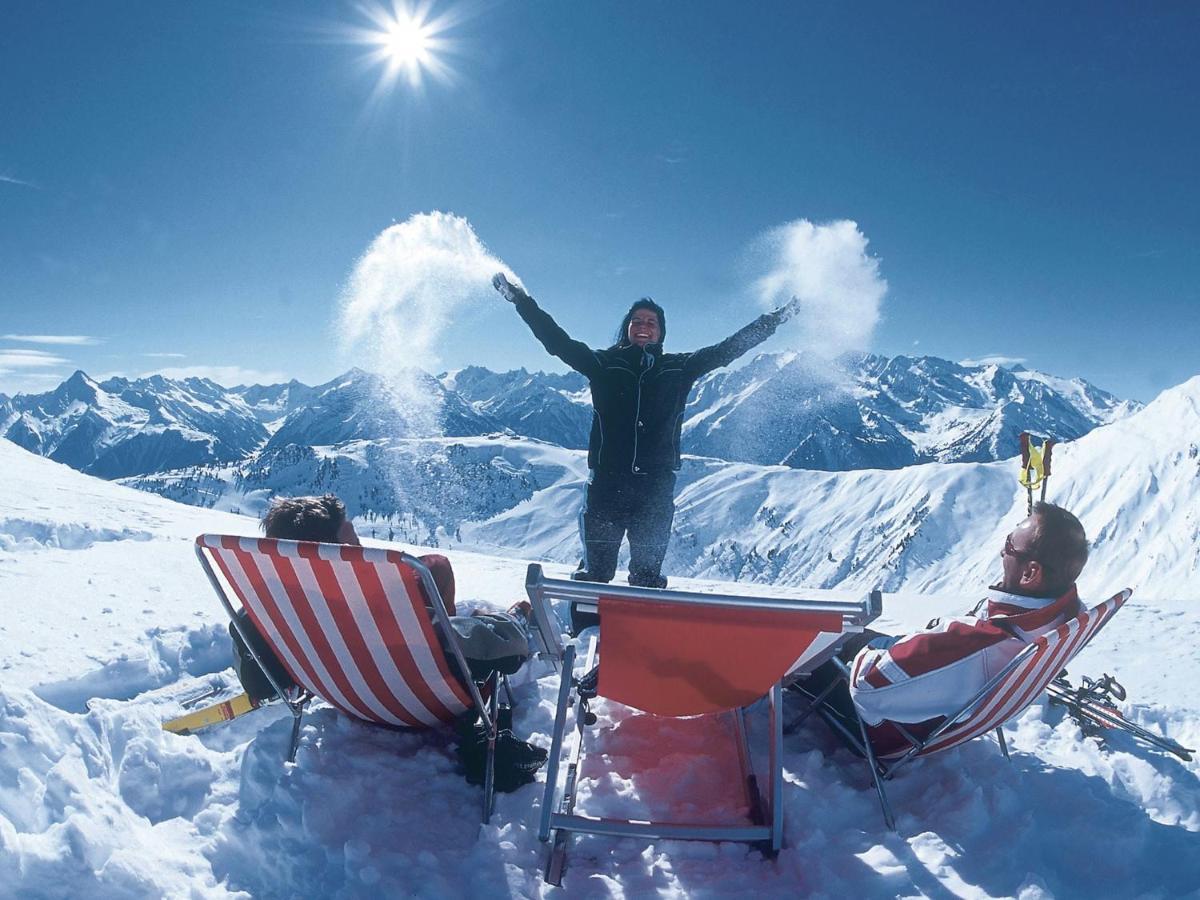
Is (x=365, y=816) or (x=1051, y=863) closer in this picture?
(x=1051, y=863)

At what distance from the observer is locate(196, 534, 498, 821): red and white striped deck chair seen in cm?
306

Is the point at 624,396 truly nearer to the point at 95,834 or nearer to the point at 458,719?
the point at 458,719

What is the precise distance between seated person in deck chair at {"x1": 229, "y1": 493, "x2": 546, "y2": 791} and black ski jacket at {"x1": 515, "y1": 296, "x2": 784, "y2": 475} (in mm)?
2100

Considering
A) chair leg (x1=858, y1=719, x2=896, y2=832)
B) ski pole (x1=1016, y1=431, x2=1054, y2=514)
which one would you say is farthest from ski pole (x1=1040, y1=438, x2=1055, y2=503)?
chair leg (x1=858, y1=719, x2=896, y2=832)

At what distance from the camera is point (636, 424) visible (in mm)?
5523

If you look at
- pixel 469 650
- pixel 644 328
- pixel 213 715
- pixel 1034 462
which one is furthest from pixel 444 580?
pixel 1034 462

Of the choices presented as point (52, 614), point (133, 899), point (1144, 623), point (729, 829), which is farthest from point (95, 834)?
point (1144, 623)

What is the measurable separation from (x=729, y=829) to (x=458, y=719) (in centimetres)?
172

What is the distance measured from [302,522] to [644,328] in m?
3.22

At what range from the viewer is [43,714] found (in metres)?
3.21

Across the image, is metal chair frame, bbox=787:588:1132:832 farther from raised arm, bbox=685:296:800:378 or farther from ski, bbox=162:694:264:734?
ski, bbox=162:694:264:734

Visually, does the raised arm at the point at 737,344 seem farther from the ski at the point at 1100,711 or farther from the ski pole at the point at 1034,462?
the ski at the point at 1100,711

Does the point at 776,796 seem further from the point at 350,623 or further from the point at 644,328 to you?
the point at 644,328

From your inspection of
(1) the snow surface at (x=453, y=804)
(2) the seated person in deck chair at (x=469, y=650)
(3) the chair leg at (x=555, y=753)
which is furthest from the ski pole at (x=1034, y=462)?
(2) the seated person in deck chair at (x=469, y=650)
